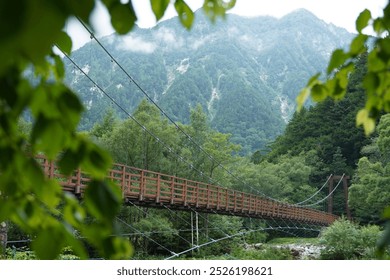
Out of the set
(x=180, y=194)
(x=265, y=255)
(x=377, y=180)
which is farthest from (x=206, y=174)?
(x=180, y=194)

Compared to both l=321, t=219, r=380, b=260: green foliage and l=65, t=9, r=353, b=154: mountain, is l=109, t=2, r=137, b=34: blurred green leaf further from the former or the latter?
l=65, t=9, r=353, b=154: mountain

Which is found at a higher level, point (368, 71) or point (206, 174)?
point (206, 174)

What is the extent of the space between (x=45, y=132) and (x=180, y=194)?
29.3 feet

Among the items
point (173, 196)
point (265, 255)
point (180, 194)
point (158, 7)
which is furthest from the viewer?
point (265, 255)

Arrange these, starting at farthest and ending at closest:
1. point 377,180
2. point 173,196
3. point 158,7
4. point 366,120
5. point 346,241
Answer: point 377,180
point 346,241
point 173,196
point 366,120
point 158,7

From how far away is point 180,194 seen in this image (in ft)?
30.3

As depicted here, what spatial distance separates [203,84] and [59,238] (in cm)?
5207

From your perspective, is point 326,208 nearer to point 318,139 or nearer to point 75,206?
point 318,139

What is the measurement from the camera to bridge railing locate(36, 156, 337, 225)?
6.72 meters

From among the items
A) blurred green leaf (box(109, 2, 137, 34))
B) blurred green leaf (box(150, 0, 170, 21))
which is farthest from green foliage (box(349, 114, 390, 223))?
blurred green leaf (box(109, 2, 137, 34))

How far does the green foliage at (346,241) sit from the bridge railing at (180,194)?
2045 mm

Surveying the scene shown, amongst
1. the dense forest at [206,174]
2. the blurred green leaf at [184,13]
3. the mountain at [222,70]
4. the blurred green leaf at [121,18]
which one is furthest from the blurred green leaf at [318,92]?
the mountain at [222,70]

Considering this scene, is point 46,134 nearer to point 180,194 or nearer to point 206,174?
point 180,194

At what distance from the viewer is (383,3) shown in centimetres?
69
